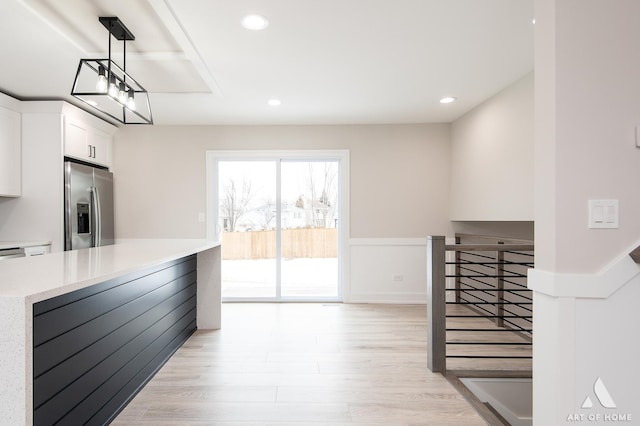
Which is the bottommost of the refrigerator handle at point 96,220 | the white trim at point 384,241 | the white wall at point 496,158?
the white trim at point 384,241

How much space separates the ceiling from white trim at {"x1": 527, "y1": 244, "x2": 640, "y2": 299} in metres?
1.57

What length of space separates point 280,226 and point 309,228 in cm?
40

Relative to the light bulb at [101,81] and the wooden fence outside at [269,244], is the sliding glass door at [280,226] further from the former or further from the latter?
the light bulb at [101,81]

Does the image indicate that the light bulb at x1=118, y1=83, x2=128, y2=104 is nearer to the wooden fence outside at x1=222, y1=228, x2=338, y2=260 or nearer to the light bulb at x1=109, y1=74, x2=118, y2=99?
the light bulb at x1=109, y1=74, x2=118, y2=99

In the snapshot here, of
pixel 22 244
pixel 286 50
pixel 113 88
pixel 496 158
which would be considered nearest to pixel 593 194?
pixel 286 50

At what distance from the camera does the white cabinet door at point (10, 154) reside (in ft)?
11.2

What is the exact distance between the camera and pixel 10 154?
355 centimetres

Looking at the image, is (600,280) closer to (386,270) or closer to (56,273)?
(56,273)

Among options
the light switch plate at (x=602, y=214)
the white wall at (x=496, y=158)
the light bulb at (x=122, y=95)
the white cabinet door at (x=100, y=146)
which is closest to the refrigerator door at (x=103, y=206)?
the white cabinet door at (x=100, y=146)

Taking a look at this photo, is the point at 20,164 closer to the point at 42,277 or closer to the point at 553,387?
the point at 42,277

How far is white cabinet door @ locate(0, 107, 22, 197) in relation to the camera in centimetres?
343

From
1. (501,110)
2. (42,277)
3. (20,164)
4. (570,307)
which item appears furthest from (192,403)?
(501,110)

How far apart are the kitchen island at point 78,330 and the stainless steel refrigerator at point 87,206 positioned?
163 centimetres

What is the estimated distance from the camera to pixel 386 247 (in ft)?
15.3
